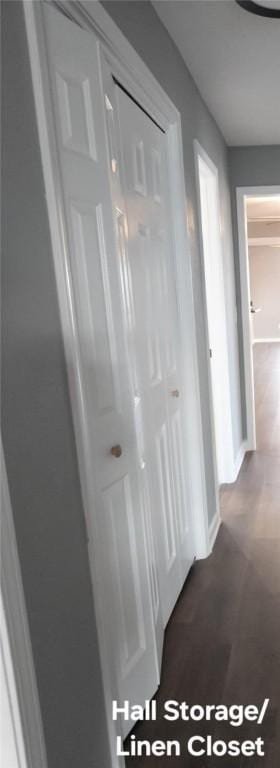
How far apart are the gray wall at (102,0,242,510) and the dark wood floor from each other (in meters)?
0.33

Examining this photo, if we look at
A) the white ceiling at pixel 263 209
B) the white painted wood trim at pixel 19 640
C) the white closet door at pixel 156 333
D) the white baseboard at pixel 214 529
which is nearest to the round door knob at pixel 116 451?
the white closet door at pixel 156 333

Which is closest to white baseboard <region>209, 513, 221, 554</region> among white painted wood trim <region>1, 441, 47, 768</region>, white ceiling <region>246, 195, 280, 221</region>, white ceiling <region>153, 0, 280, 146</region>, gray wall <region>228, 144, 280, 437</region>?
white painted wood trim <region>1, 441, 47, 768</region>

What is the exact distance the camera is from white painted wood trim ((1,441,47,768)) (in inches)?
37.5

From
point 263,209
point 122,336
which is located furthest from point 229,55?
point 263,209

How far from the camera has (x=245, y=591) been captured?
248 centimetres

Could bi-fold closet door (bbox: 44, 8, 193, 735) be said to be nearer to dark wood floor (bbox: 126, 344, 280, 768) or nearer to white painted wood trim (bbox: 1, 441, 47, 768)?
dark wood floor (bbox: 126, 344, 280, 768)

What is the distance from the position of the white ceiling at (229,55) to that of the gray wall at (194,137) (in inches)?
2.1

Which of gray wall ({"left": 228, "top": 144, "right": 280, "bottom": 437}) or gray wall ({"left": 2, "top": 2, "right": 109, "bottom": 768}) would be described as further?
gray wall ({"left": 228, "top": 144, "right": 280, "bottom": 437})

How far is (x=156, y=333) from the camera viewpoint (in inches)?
84.3

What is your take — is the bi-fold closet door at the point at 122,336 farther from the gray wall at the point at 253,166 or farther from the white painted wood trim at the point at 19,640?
the gray wall at the point at 253,166

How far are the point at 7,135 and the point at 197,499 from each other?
6.69 feet

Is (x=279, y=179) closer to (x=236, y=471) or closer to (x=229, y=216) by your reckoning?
(x=229, y=216)

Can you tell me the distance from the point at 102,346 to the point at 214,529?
190cm

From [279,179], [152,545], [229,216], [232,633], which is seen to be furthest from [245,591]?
[279,179]
